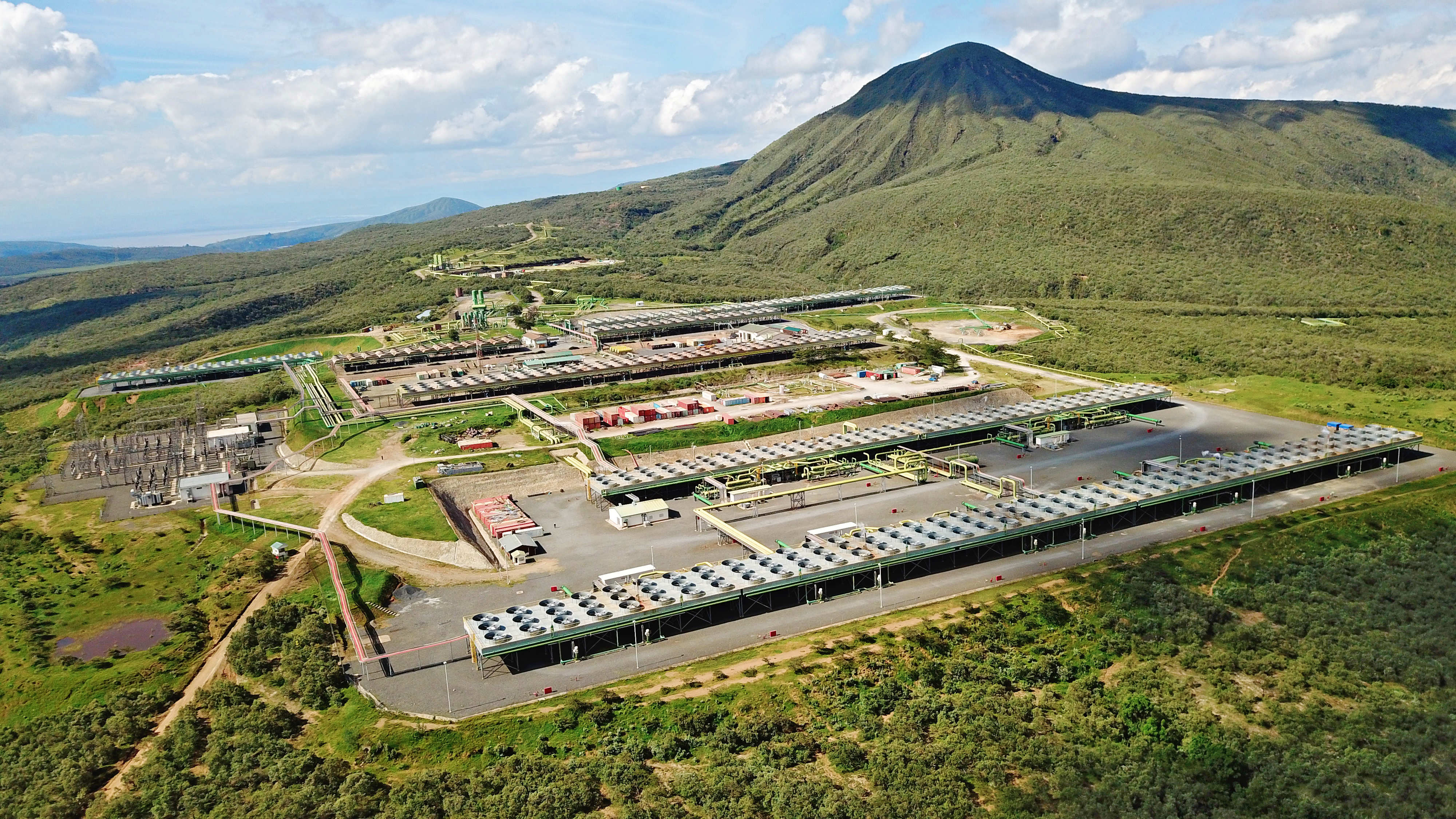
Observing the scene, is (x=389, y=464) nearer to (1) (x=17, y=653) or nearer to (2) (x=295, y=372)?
(1) (x=17, y=653)

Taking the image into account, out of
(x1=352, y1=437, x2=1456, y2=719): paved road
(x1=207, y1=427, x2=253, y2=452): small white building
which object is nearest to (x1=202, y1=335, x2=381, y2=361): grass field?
(x1=207, y1=427, x2=253, y2=452): small white building

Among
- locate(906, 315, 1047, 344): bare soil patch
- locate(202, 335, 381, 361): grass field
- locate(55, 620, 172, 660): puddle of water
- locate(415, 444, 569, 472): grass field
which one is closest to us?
locate(55, 620, 172, 660): puddle of water

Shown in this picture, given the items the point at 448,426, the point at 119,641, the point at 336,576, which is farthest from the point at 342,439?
the point at 119,641

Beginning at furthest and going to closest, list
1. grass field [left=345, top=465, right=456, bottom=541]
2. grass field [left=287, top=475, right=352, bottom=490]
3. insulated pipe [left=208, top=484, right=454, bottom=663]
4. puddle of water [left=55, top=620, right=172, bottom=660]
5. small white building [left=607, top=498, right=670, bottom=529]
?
1. grass field [left=287, top=475, right=352, bottom=490]
2. small white building [left=607, top=498, right=670, bottom=529]
3. grass field [left=345, top=465, right=456, bottom=541]
4. puddle of water [left=55, top=620, right=172, bottom=660]
5. insulated pipe [left=208, top=484, right=454, bottom=663]

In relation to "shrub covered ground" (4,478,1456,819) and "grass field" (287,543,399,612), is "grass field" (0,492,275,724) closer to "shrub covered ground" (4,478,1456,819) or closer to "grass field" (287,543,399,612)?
"shrub covered ground" (4,478,1456,819)

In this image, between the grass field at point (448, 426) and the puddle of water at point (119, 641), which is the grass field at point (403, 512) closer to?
the grass field at point (448, 426)

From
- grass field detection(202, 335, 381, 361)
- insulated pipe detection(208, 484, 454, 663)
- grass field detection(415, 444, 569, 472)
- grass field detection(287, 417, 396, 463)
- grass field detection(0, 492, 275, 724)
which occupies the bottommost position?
grass field detection(0, 492, 275, 724)

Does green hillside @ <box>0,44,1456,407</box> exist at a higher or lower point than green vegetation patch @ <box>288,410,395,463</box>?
higher

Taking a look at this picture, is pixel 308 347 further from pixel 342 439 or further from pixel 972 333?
pixel 972 333
